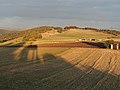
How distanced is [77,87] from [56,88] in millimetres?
1169

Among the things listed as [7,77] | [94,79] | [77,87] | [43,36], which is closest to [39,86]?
[77,87]

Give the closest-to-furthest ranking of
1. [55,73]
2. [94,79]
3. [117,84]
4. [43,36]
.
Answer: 1. [117,84]
2. [94,79]
3. [55,73]
4. [43,36]

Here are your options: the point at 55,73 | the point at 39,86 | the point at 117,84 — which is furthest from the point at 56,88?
the point at 55,73

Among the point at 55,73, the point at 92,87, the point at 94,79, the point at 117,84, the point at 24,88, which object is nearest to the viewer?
the point at 24,88

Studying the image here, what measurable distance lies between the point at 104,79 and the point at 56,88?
4.65 meters

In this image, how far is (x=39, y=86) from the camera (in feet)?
49.9

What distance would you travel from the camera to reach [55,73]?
804 inches

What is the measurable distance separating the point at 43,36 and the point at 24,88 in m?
73.4

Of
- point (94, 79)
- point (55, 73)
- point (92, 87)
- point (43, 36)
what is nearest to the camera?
point (92, 87)

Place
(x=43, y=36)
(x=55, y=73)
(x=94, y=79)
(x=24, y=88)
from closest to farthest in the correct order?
(x=24, y=88), (x=94, y=79), (x=55, y=73), (x=43, y=36)

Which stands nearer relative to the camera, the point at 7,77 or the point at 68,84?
the point at 68,84

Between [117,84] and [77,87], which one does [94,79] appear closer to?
[117,84]

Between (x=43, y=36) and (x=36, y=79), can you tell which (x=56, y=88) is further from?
(x=43, y=36)

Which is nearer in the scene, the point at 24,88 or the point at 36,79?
the point at 24,88
